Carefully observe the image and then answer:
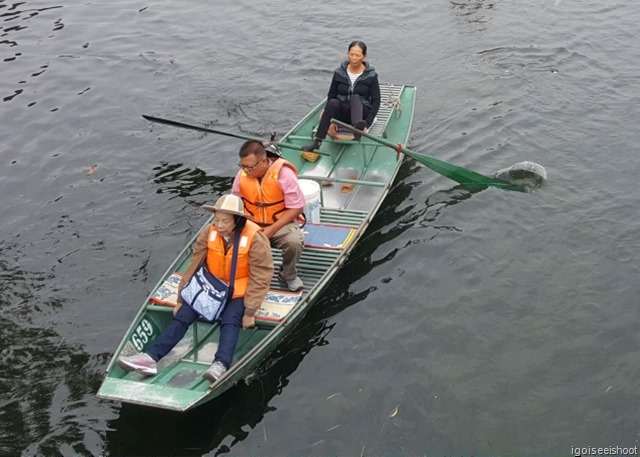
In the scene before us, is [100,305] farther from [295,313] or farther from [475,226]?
[475,226]

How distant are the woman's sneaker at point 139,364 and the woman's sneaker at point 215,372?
0.63m

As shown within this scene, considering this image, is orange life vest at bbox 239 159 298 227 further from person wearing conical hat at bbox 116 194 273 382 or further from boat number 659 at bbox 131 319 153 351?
boat number 659 at bbox 131 319 153 351

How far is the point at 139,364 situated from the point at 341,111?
6.57 metres

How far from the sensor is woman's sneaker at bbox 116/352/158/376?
7586 millimetres

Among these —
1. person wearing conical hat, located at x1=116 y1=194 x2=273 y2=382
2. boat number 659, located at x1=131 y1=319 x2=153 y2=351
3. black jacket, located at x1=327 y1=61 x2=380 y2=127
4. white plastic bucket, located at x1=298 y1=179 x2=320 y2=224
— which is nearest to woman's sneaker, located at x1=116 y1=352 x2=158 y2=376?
person wearing conical hat, located at x1=116 y1=194 x2=273 y2=382

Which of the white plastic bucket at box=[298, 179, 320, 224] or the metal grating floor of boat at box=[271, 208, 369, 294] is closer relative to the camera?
the metal grating floor of boat at box=[271, 208, 369, 294]

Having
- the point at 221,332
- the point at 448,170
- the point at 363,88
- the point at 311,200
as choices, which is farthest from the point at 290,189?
the point at 448,170

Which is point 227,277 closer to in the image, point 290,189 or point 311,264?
point 290,189

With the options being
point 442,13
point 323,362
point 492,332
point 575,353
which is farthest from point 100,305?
point 442,13

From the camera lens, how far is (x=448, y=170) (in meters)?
12.0

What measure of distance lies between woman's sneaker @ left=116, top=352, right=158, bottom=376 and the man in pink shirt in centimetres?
227

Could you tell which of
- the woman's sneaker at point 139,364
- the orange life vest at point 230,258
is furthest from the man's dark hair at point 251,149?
the woman's sneaker at point 139,364

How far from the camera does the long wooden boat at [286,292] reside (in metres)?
7.48

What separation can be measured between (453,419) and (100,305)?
17.9 ft
